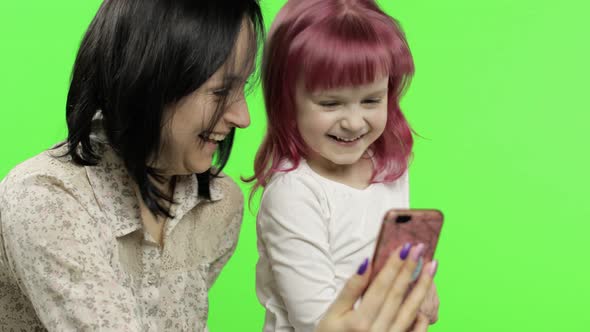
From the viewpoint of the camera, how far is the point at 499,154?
12.0 ft

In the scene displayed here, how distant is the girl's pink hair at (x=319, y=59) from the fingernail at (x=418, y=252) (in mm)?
374

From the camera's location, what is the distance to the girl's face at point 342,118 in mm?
1933

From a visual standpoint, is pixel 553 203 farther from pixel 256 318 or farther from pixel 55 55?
pixel 55 55

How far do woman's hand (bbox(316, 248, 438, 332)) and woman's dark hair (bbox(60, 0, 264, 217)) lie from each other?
1.52 ft

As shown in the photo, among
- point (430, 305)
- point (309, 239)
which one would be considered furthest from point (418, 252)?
point (430, 305)

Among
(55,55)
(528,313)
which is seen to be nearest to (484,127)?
(528,313)

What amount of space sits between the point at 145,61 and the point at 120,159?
29 centimetres

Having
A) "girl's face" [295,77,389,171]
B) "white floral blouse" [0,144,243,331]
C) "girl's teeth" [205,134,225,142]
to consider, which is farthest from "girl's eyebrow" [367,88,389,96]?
"white floral blouse" [0,144,243,331]

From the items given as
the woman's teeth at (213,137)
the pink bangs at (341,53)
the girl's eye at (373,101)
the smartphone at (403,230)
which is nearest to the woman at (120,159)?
the woman's teeth at (213,137)

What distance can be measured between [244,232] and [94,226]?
1.50 metres

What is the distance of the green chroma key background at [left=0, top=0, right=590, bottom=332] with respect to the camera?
11.6 ft

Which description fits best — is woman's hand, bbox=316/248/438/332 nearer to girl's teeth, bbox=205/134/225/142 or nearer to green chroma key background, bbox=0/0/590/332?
girl's teeth, bbox=205/134/225/142

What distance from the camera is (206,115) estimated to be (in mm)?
1961

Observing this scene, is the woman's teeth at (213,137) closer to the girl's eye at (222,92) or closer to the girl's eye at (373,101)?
the girl's eye at (222,92)
